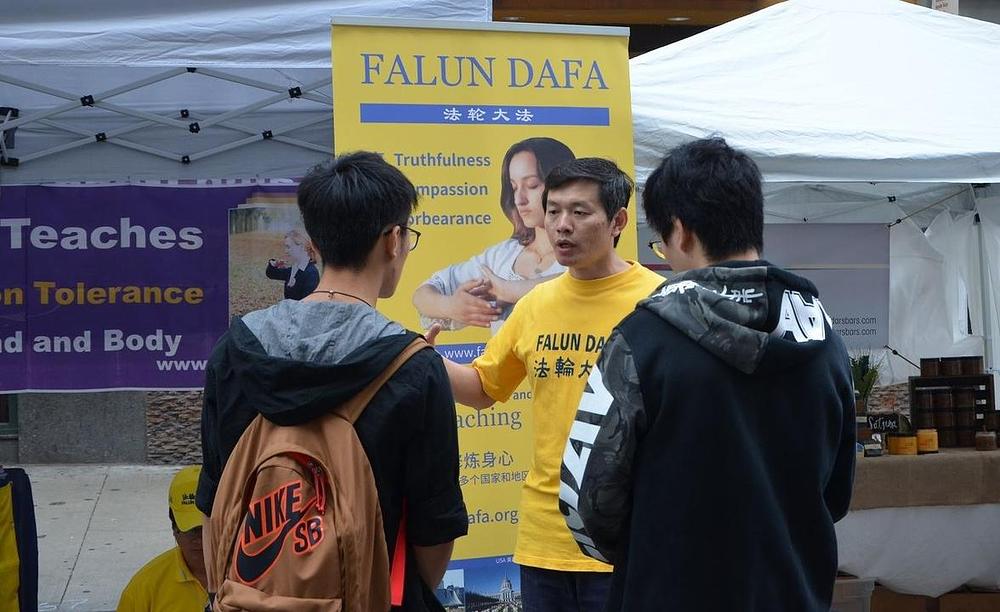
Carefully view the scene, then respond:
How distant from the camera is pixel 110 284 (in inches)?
206

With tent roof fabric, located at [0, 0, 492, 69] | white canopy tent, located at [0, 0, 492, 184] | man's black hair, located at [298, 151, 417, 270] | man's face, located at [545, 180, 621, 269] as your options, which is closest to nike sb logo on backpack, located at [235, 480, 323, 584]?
man's black hair, located at [298, 151, 417, 270]

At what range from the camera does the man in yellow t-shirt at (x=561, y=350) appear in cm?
296

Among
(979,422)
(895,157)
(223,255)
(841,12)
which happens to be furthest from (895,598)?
(223,255)

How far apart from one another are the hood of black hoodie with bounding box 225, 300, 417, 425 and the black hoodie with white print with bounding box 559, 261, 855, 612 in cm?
40

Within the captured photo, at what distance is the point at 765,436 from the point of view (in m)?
1.86

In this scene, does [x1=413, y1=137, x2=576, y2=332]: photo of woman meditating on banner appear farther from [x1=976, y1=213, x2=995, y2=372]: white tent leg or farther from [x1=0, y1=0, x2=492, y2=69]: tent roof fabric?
[x1=976, y1=213, x2=995, y2=372]: white tent leg

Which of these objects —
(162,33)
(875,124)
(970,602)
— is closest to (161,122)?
(162,33)

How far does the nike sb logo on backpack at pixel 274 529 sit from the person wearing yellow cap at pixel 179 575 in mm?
2119

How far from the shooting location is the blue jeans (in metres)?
2.88

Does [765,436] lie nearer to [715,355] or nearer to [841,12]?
[715,355]

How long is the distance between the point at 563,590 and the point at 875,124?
2877mm

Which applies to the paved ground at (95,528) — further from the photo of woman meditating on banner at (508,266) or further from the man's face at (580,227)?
the man's face at (580,227)

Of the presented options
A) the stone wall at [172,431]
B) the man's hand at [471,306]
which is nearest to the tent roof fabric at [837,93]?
the man's hand at [471,306]

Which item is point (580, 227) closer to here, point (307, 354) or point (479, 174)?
point (479, 174)
